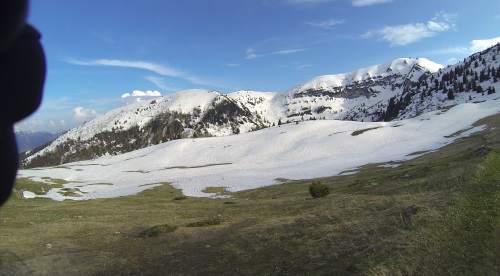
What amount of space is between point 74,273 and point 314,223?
1260 cm

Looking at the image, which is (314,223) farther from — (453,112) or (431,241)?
(453,112)

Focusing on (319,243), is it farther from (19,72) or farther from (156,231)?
(19,72)

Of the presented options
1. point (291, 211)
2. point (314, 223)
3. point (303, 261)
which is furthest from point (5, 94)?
point (291, 211)

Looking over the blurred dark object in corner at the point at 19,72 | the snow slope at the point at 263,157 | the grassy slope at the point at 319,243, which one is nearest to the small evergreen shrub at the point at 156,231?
the grassy slope at the point at 319,243

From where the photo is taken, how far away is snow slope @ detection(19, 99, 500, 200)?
83.6 metres

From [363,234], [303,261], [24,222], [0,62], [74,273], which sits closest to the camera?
[0,62]

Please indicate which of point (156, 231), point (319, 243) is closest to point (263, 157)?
point (156, 231)

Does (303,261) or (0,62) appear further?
(303,261)

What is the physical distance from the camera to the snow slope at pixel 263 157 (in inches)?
3292

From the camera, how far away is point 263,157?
13888cm

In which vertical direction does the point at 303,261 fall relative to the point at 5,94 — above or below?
below

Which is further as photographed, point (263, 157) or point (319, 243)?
point (263, 157)

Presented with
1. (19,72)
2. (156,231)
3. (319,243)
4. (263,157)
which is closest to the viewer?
(19,72)

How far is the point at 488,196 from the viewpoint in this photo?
630 inches
